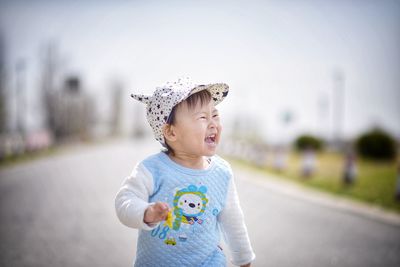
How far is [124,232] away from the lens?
5.02 meters

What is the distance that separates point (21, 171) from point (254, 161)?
34.7 ft

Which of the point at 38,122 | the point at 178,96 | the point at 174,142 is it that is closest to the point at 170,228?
the point at 174,142

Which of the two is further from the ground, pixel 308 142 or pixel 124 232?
pixel 124 232

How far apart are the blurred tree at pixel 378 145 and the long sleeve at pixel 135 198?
20377 mm

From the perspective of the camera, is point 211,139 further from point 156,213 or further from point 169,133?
point 156,213

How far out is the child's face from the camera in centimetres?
197

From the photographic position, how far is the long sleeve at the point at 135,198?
167 cm

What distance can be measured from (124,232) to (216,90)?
3.58 metres

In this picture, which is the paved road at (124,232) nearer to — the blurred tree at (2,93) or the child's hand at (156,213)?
the child's hand at (156,213)

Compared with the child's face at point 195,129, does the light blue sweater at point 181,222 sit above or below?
below

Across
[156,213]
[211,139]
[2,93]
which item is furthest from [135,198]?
[2,93]

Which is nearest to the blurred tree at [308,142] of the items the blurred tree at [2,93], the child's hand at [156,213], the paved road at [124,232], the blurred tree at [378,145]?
the blurred tree at [378,145]

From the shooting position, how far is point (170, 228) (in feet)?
6.22

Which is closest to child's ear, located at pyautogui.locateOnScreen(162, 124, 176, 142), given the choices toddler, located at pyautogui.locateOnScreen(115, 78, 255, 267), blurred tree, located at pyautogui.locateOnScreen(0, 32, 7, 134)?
toddler, located at pyautogui.locateOnScreen(115, 78, 255, 267)
